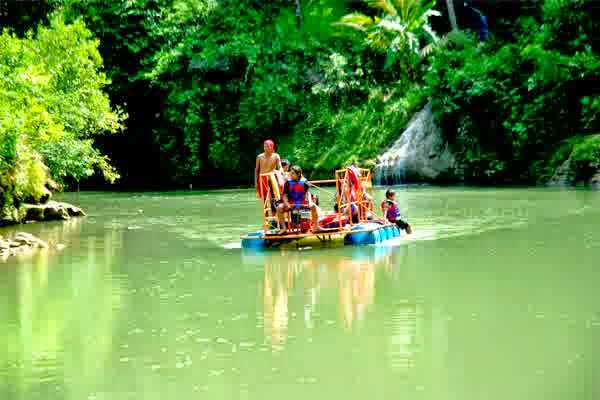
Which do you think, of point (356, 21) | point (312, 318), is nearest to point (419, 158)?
point (356, 21)

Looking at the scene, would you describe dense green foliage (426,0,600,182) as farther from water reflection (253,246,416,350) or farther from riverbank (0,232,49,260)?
riverbank (0,232,49,260)

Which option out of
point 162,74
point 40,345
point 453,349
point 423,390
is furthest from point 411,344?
point 162,74

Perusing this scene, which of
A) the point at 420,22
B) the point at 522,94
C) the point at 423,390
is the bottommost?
the point at 423,390

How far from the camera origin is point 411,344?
792cm

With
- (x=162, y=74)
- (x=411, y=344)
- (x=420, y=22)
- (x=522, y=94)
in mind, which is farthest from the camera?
(x=162, y=74)

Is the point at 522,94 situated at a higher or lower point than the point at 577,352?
higher

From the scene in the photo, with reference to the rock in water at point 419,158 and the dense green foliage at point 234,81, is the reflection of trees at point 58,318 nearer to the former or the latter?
the rock in water at point 419,158

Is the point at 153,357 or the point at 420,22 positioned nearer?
the point at 153,357

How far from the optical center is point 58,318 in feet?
31.9

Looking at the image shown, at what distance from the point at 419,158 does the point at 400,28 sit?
459 centimetres

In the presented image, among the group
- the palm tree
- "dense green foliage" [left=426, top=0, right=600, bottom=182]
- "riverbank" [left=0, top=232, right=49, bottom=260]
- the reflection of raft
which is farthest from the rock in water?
"riverbank" [left=0, top=232, right=49, bottom=260]

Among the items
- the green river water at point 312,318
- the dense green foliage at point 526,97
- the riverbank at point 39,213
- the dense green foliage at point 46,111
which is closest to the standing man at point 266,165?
the green river water at point 312,318

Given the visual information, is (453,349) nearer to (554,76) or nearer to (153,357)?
(153,357)

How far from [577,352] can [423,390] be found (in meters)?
1.53
